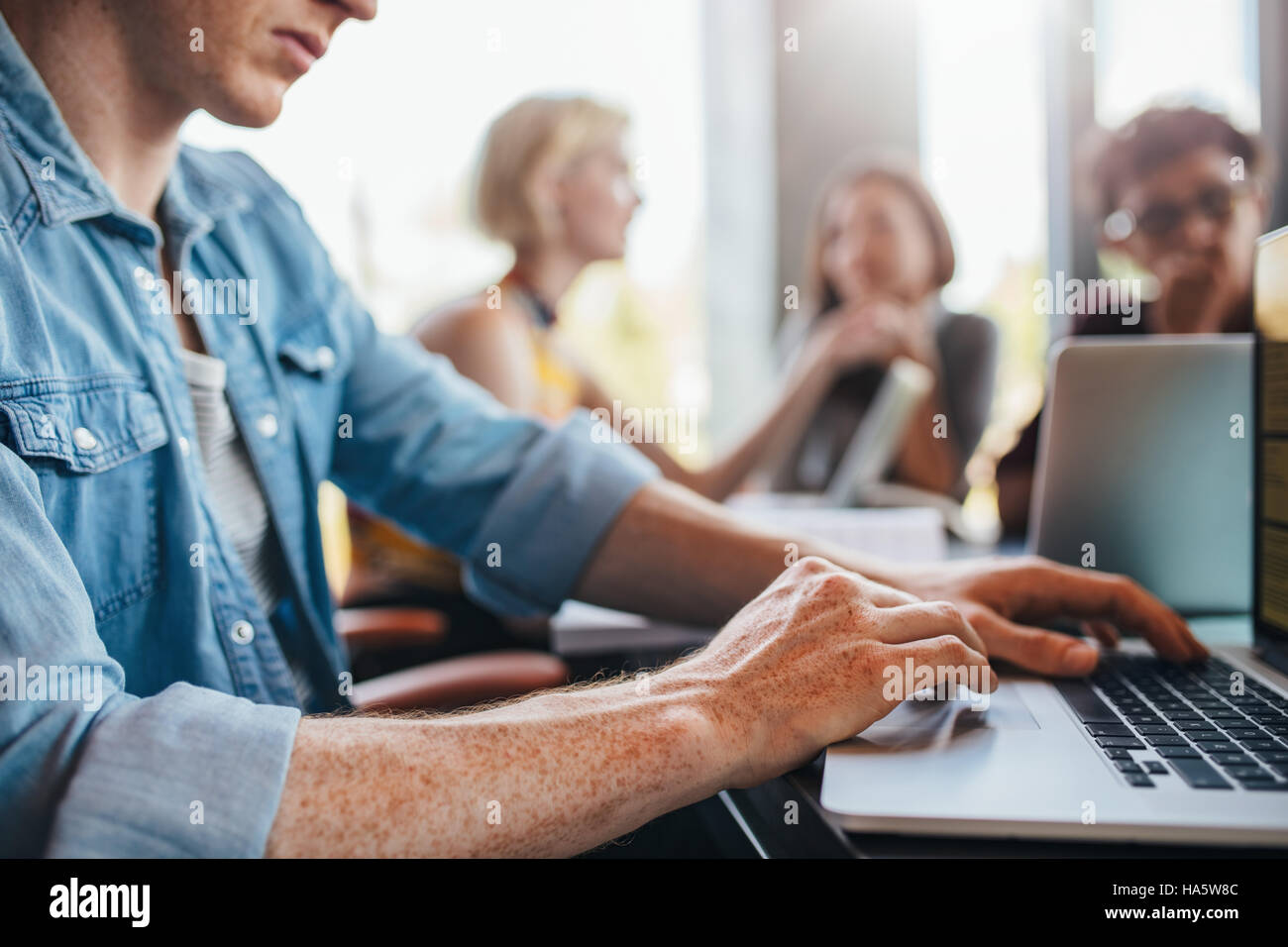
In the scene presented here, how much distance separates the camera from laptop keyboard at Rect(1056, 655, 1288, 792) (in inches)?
16.9

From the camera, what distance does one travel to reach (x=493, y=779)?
1.40ft

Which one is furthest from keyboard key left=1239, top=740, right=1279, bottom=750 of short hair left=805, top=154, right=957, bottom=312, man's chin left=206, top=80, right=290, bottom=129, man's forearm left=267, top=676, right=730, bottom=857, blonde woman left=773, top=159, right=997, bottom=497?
short hair left=805, top=154, right=957, bottom=312

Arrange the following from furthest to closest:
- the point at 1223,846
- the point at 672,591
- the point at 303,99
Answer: the point at 303,99
the point at 672,591
the point at 1223,846

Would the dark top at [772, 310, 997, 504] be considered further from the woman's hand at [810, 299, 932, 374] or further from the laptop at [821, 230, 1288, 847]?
the laptop at [821, 230, 1288, 847]

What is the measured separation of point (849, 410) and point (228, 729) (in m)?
2.05

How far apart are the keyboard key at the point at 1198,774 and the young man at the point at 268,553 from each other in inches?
4.5

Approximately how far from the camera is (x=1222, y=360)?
2.56 feet

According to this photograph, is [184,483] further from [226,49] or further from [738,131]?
[738,131]

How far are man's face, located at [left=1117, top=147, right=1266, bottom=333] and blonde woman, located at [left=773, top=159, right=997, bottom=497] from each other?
55 centimetres

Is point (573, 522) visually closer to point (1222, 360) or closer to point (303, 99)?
point (1222, 360)

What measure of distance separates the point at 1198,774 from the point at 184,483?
67cm

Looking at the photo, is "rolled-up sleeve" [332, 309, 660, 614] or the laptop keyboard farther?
"rolled-up sleeve" [332, 309, 660, 614]

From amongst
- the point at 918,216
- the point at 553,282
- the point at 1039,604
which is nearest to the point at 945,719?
the point at 1039,604
